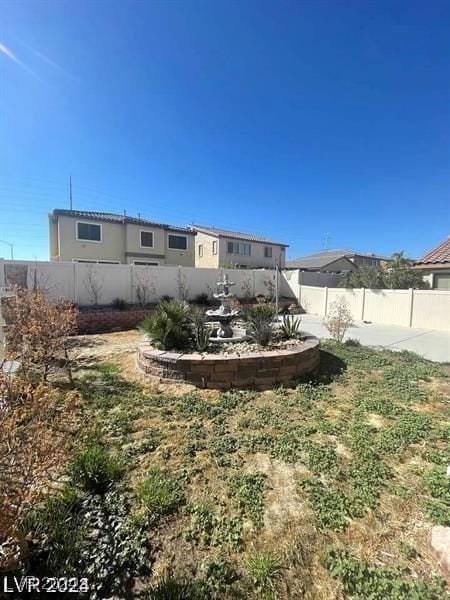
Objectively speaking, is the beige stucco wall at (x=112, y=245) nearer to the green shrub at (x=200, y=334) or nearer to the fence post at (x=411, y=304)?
the green shrub at (x=200, y=334)

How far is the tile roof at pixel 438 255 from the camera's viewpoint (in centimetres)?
1145

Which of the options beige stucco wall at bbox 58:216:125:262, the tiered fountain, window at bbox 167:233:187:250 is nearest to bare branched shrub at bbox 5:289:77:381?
the tiered fountain

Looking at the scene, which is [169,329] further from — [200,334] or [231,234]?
[231,234]

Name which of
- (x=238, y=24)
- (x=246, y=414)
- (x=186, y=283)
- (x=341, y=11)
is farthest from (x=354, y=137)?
(x=246, y=414)

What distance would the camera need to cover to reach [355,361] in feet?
19.7

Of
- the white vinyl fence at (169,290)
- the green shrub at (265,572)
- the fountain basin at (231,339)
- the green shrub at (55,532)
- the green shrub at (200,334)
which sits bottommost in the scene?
the green shrub at (265,572)

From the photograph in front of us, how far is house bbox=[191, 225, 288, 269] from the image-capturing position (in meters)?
25.2

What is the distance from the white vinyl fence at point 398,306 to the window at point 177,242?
1378 cm

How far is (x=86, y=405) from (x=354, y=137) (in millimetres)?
13841

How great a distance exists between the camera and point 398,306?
36.1 feet

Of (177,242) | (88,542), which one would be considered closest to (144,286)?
(88,542)

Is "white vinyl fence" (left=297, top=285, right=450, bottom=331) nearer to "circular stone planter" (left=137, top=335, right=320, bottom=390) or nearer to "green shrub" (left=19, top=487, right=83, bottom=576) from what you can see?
"circular stone planter" (left=137, top=335, right=320, bottom=390)

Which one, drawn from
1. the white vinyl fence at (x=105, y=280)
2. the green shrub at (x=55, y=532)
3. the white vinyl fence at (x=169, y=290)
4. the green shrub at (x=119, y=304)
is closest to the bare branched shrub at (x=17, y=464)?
the green shrub at (x=55, y=532)

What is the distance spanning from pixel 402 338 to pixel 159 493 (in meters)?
9.15
